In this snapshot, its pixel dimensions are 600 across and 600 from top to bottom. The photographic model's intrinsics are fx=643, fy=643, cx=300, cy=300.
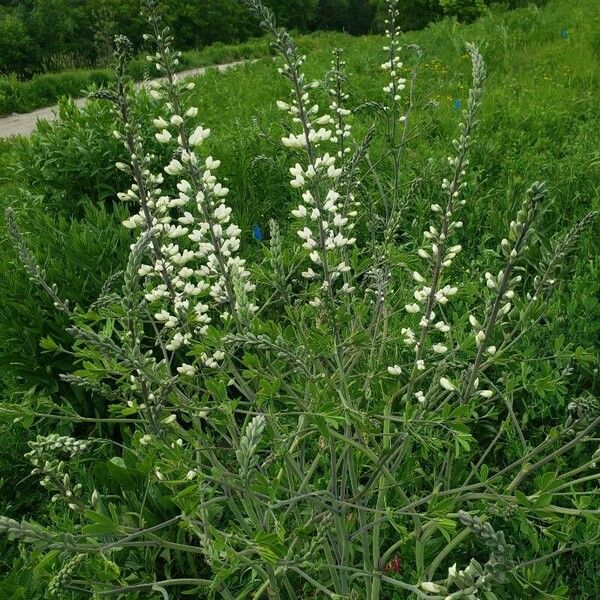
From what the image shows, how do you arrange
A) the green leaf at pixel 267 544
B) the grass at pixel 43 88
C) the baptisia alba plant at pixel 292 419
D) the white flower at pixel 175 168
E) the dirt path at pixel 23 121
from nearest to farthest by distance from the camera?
the green leaf at pixel 267 544 → the baptisia alba plant at pixel 292 419 → the white flower at pixel 175 168 → the dirt path at pixel 23 121 → the grass at pixel 43 88

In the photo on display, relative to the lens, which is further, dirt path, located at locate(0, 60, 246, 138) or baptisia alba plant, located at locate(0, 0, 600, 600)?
dirt path, located at locate(0, 60, 246, 138)

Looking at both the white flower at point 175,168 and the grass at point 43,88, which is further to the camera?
the grass at point 43,88

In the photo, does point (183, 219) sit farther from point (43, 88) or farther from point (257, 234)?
point (43, 88)

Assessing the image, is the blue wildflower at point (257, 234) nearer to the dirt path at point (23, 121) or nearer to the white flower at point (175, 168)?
the white flower at point (175, 168)

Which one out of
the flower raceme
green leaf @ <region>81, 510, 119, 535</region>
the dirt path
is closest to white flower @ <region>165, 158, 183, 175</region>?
the flower raceme

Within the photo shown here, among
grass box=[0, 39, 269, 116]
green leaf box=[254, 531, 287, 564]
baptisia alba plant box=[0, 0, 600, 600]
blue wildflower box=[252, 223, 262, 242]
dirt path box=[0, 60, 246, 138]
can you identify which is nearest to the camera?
green leaf box=[254, 531, 287, 564]

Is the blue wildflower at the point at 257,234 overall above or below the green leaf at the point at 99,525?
below

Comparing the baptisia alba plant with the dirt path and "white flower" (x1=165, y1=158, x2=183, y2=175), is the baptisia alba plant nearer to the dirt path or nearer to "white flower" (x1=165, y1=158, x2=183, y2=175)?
"white flower" (x1=165, y1=158, x2=183, y2=175)

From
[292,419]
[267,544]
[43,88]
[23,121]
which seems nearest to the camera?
[267,544]

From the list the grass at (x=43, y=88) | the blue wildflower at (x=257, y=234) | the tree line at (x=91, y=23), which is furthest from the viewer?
the tree line at (x=91, y=23)

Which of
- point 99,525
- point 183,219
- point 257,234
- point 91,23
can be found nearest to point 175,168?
point 183,219

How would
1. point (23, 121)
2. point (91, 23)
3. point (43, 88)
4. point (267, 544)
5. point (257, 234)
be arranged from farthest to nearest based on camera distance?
1. point (91, 23)
2. point (43, 88)
3. point (23, 121)
4. point (257, 234)
5. point (267, 544)

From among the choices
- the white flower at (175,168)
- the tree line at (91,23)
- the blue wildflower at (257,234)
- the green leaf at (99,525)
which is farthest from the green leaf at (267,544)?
the tree line at (91,23)

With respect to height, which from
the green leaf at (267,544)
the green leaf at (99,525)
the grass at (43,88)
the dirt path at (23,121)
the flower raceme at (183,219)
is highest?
the flower raceme at (183,219)
